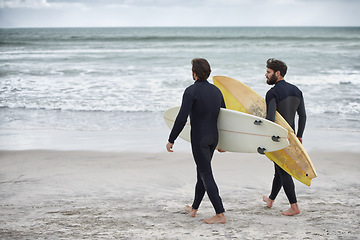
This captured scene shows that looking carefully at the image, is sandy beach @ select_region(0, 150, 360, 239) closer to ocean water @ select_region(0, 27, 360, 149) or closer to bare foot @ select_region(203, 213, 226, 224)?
bare foot @ select_region(203, 213, 226, 224)

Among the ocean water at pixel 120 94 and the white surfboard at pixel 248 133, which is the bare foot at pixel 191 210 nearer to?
the white surfboard at pixel 248 133

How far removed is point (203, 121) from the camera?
305 cm

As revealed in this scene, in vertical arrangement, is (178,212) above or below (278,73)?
below

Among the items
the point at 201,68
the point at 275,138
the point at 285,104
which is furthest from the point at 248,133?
the point at 201,68

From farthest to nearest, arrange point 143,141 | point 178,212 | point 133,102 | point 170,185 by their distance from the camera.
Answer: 1. point 133,102
2. point 143,141
3. point 170,185
4. point 178,212

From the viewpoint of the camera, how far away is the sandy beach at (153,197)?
298 cm

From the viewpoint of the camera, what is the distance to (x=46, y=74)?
52.6 feet

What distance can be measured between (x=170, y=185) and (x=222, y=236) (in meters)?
1.45

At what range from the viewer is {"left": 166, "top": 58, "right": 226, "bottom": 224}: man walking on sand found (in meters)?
3.01

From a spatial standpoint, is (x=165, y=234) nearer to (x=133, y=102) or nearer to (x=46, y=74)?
(x=133, y=102)

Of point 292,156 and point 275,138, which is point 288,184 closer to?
point 292,156

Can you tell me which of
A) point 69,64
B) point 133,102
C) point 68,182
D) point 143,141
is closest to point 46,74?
point 69,64

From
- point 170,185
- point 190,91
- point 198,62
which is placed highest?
point 198,62

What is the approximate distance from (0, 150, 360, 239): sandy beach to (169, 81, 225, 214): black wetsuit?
1.29 feet
